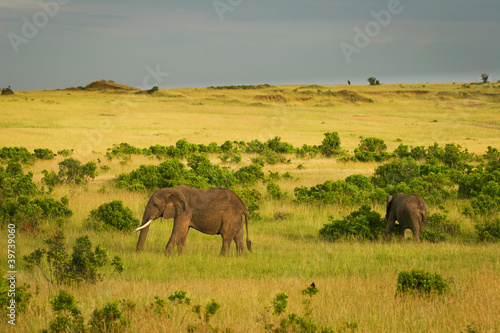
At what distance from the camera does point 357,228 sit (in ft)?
41.5

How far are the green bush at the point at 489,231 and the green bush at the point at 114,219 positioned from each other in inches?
319

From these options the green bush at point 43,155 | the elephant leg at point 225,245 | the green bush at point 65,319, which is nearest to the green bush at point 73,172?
the green bush at point 43,155

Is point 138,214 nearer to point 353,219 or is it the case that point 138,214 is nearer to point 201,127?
point 353,219

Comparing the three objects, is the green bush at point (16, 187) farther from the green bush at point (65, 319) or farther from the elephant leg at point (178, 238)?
the green bush at point (65, 319)

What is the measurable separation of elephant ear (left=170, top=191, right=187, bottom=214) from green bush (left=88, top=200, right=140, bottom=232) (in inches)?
117

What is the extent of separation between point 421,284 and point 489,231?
6027mm

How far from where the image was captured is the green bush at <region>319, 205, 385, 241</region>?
12.6 meters

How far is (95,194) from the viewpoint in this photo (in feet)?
59.4

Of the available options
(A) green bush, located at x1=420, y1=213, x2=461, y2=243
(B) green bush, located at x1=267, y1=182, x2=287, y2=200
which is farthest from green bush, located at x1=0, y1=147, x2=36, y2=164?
(A) green bush, located at x1=420, y1=213, x2=461, y2=243

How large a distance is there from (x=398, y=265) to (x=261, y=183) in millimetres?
12676

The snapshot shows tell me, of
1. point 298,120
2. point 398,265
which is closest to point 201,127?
point 298,120

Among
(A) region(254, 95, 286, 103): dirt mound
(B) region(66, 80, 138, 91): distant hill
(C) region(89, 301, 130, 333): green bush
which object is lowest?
(C) region(89, 301, 130, 333): green bush

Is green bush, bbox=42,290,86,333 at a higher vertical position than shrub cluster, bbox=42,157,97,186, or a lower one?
higher

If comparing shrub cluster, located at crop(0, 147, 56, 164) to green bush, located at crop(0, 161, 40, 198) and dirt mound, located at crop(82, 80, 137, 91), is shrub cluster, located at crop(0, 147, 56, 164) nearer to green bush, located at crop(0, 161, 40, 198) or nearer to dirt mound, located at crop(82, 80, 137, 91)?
green bush, located at crop(0, 161, 40, 198)
